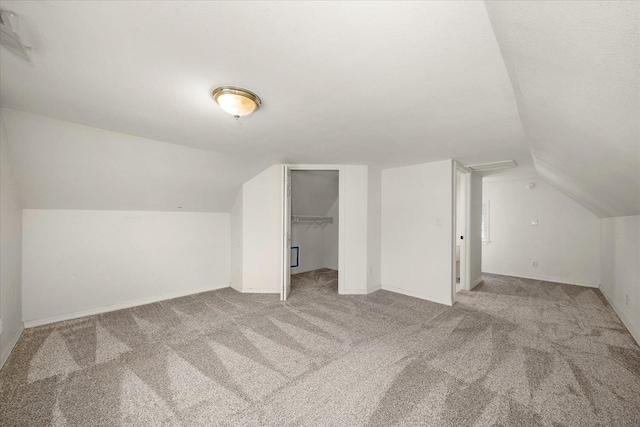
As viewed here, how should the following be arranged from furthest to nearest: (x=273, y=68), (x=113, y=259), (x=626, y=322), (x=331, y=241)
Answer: (x=331, y=241) → (x=113, y=259) → (x=626, y=322) → (x=273, y=68)

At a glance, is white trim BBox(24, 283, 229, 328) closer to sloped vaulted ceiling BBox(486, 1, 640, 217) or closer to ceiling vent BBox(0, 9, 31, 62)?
ceiling vent BBox(0, 9, 31, 62)

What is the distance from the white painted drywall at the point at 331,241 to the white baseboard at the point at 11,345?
4.78 m

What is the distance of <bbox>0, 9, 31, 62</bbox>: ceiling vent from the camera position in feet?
3.53

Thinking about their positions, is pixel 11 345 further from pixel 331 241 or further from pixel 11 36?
pixel 331 241

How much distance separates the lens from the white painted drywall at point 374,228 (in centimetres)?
413

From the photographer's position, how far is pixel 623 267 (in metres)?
3.17

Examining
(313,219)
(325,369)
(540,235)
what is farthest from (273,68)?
(540,235)

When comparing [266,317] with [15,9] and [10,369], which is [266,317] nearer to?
[10,369]

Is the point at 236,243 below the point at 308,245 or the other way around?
the other way around

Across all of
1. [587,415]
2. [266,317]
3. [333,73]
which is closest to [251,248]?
[266,317]

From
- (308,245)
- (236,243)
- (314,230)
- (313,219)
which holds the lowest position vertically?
(308,245)

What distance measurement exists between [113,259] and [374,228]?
3.85 meters

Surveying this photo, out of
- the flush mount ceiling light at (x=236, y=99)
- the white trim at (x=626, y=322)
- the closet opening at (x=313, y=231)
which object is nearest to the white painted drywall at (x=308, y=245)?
the closet opening at (x=313, y=231)

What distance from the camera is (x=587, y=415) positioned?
1566 millimetres
